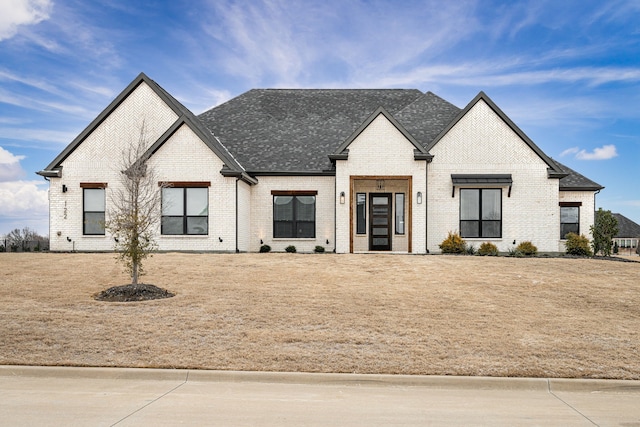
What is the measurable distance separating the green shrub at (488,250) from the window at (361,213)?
5.61 m

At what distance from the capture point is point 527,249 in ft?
73.7

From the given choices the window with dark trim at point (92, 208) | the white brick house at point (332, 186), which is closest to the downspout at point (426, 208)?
the white brick house at point (332, 186)

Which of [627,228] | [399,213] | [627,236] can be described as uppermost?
[399,213]

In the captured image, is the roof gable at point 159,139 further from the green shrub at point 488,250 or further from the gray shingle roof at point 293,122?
the green shrub at point 488,250

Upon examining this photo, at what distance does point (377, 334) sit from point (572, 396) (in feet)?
11.6

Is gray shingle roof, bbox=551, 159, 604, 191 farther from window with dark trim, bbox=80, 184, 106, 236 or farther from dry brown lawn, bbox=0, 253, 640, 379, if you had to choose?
window with dark trim, bbox=80, 184, 106, 236

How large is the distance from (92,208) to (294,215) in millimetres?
9226

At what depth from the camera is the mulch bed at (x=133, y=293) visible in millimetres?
12672

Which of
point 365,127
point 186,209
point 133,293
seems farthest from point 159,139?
point 133,293

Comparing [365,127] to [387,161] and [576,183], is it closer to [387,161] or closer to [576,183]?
[387,161]

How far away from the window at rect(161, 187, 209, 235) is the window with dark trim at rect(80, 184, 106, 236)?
3119 mm

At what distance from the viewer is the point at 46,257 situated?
2016cm

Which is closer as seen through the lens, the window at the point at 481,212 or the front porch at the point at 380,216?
the window at the point at 481,212

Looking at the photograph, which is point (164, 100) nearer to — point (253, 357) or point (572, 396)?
point (253, 357)
